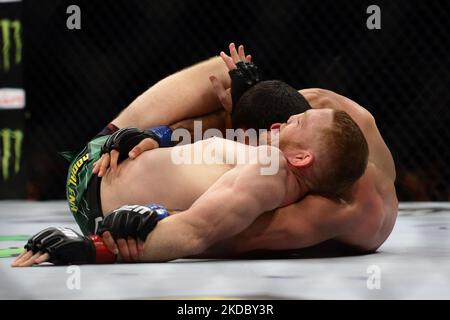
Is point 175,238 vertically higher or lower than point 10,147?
higher

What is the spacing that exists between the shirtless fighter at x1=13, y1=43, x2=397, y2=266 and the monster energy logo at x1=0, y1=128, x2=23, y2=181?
2.13 m

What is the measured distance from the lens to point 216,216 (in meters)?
1.44

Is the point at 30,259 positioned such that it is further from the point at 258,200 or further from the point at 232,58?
the point at 232,58

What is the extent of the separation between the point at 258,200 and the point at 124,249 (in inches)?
10.8

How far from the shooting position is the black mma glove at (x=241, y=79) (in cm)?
179

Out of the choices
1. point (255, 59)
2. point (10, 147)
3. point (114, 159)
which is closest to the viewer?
point (114, 159)

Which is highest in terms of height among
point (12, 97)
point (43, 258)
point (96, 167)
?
point (96, 167)

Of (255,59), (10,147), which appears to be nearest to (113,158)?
(255,59)

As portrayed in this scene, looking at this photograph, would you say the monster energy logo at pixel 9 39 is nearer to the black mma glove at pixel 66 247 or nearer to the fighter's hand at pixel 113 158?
the fighter's hand at pixel 113 158

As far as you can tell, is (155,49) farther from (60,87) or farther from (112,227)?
(112,227)

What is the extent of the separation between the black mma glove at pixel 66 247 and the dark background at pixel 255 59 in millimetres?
1896

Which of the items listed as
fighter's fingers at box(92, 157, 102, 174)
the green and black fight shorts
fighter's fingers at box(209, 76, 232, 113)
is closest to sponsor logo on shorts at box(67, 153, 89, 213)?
the green and black fight shorts

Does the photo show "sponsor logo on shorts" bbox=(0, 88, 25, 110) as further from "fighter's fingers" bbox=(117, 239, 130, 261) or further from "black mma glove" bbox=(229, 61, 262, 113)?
"fighter's fingers" bbox=(117, 239, 130, 261)

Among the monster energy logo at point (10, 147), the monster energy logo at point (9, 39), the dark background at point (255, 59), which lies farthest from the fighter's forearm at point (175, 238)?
the monster energy logo at point (9, 39)
